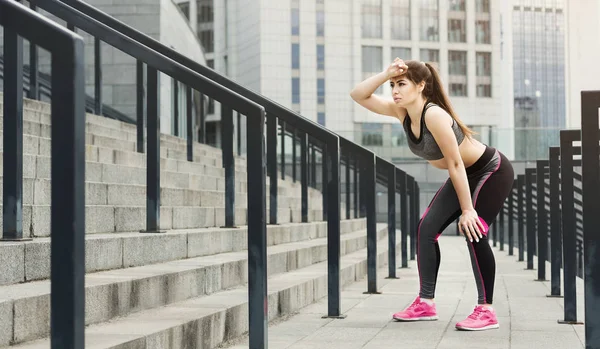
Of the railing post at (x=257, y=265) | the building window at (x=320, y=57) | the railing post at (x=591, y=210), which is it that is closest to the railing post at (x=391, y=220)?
the railing post at (x=591, y=210)

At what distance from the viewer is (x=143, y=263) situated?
14.0 feet

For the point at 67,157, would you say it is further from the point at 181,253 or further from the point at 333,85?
the point at 333,85

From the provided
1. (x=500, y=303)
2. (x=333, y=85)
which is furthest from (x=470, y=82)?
(x=500, y=303)

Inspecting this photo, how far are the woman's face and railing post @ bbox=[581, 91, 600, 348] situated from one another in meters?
1.02

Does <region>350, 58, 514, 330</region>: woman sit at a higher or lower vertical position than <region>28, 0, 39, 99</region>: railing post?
lower

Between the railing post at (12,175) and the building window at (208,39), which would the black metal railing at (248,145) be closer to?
the railing post at (12,175)

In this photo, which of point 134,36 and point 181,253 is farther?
point 134,36

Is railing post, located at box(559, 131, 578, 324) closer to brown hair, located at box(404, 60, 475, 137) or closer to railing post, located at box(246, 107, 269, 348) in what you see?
brown hair, located at box(404, 60, 475, 137)

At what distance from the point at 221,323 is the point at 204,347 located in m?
0.23

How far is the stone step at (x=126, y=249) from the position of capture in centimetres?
325

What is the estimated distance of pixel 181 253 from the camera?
4.74m

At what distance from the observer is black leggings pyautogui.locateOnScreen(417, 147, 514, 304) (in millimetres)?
4812

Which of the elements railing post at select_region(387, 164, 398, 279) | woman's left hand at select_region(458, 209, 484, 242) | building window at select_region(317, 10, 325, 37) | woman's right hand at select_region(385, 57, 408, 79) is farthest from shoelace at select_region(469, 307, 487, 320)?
building window at select_region(317, 10, 325, 37)

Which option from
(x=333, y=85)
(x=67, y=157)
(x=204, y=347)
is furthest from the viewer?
(x=333, y=85)
